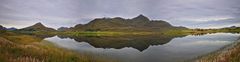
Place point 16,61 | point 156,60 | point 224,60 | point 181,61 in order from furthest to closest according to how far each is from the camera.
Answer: point 156,60, point 181,61, point 224,60, point 16,61

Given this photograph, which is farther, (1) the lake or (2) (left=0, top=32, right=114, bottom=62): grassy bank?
(1) the lake

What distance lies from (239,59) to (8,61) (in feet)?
26.3

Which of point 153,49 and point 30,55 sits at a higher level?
point 30,55

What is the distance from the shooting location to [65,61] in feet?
50.8

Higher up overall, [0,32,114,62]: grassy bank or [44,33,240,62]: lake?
[0,32,114,62]: grassy bank

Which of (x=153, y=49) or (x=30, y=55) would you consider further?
(x=153, y=49)

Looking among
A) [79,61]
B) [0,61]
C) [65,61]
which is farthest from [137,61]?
[0,61]

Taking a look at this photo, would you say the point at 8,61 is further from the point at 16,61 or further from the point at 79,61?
the point at 79,61

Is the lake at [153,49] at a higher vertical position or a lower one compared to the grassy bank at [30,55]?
lower

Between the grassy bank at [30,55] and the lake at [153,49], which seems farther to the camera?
the lake at [153,49]

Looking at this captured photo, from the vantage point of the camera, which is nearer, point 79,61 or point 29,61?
point 29,61

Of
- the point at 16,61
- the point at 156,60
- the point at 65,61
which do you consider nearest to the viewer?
the point at 16,61

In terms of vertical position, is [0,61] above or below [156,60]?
above

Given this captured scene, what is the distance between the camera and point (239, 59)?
1044cm
